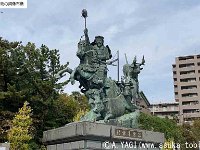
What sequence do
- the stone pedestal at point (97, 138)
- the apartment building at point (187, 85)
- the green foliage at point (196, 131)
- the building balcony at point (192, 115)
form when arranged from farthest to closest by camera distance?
the apartment building at point (187, 85) → the building balcony at point (192, 115) → the green foliage at point (196, 131) → the stone pedestal at point (97, 138)

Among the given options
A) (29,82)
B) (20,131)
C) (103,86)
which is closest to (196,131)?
(29,82)

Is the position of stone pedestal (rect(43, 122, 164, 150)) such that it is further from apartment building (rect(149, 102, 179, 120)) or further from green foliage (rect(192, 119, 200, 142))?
apartment building (rect(149, 102, 179, 120))

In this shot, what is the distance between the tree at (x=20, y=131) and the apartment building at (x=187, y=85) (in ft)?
151

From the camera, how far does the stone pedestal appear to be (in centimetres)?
925

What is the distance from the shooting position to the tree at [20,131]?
24.6m

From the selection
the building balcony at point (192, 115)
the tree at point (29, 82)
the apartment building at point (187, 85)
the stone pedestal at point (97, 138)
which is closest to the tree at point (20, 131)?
the tree at point (29, 82)

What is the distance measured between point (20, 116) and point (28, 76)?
183 inches

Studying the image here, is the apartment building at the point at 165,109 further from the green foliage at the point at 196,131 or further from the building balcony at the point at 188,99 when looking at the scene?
the green foliage at the point at 196,131

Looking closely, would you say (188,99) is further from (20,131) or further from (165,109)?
(20,131)

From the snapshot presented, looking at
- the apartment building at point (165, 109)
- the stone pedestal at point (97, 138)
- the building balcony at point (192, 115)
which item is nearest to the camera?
the stone pedestal at point (97, 138)

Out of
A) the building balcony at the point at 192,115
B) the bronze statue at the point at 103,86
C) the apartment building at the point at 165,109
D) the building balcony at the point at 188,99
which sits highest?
the building balcony at the point at 188,99

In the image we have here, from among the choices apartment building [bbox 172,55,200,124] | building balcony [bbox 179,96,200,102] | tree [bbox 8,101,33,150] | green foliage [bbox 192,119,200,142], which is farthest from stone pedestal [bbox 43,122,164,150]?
building balcony [bbox 179,96,200,102]

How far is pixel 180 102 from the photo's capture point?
2734 inches

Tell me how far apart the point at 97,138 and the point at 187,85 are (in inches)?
2484
